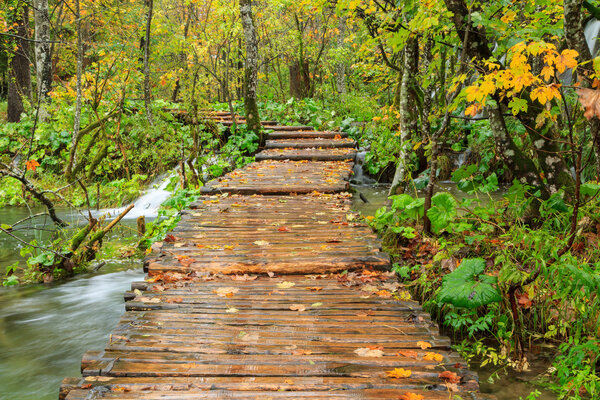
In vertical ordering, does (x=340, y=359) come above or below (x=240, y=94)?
below

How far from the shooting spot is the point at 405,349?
255 centimetres

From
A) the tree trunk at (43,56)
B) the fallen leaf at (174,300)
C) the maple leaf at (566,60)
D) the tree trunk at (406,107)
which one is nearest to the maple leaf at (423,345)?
the fallen leaf at (174,300)

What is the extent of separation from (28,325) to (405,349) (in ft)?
13.7

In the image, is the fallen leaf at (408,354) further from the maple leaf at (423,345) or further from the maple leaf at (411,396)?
the maple leaf at (411,396)

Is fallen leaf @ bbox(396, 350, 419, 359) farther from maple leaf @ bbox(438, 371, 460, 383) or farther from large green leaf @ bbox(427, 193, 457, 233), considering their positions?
large green leaf @ bbox(427, 193, 457, 233)

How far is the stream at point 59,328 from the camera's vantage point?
139 inches

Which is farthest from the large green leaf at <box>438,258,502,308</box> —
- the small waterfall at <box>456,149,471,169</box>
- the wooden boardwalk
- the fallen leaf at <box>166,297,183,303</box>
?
the small waterfall at <box>456,149,471,169</box>

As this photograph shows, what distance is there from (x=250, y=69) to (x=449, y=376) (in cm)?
849

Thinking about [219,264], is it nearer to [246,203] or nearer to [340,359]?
[340,359]

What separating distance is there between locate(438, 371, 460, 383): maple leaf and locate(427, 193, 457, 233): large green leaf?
248 centimetres

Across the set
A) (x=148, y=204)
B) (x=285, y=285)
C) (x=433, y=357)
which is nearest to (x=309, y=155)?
(x=148, y=204)

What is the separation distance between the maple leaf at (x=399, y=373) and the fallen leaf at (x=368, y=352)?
18 cm

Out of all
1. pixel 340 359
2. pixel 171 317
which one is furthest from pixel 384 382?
pixel 171 317

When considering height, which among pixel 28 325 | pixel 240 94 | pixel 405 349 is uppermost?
pixel 240 94
